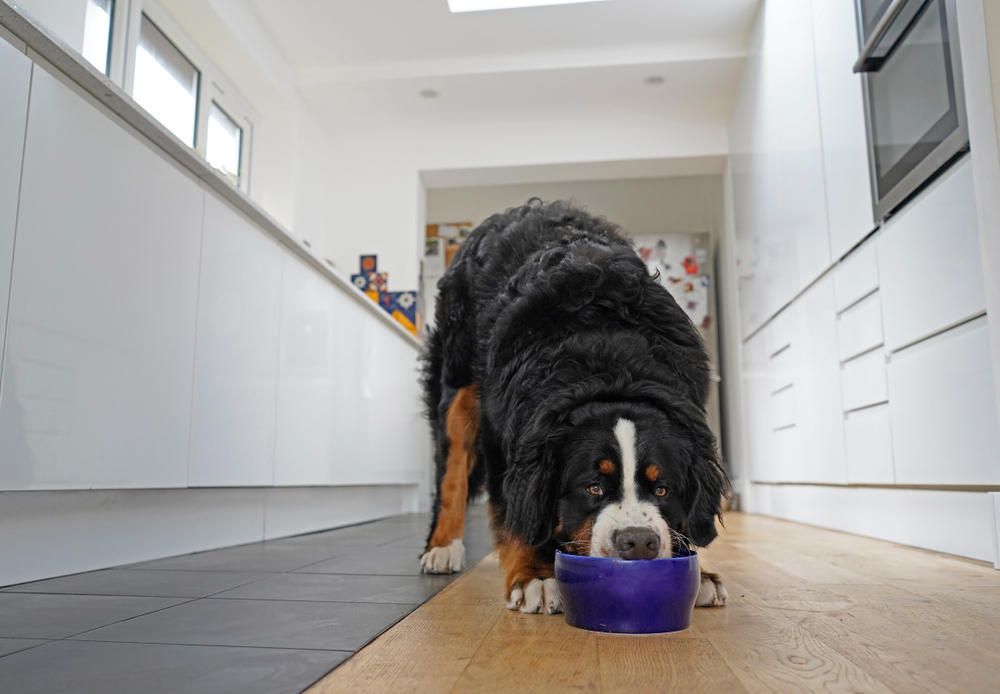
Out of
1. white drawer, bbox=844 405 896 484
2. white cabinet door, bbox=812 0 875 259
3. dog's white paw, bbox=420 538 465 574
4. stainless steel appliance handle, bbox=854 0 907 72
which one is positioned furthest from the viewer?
white cabinet door, bbox=812 0 875 259

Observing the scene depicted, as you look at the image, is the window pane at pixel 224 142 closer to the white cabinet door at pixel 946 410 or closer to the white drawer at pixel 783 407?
the white drawer at pixel 783 407

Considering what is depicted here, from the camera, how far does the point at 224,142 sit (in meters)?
5.03

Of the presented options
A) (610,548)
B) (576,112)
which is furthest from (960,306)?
(576,112)

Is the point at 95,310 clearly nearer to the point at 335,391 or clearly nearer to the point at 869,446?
the point at 335,391

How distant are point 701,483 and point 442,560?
730mm

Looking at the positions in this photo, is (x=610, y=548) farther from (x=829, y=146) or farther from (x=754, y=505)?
(x=754, y=505)

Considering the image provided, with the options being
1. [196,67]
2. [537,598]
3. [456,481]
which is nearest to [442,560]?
[456,481]

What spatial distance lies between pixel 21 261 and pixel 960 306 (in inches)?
88.9

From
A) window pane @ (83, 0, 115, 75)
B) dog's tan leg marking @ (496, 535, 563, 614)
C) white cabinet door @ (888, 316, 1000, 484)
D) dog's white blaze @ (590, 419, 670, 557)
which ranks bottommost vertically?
dog's tan leg marking @ (496, 535, 563, 614)

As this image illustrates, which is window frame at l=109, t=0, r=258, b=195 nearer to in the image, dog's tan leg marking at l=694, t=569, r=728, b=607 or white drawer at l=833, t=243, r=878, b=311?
dog's tan leg marking at l=694, t=569, r=728, b=607

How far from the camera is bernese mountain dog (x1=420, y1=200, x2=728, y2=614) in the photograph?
53.2 inches

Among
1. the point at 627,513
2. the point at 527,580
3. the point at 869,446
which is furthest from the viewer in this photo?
the point at 869,446

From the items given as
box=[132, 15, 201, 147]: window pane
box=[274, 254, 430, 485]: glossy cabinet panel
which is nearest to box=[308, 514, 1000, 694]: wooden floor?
box=[274, 254, 430, 485]: glossy cabinet panel

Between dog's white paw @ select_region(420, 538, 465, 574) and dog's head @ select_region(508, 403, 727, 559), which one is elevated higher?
dog's head @ select_region(508, 403, 727, 559)
